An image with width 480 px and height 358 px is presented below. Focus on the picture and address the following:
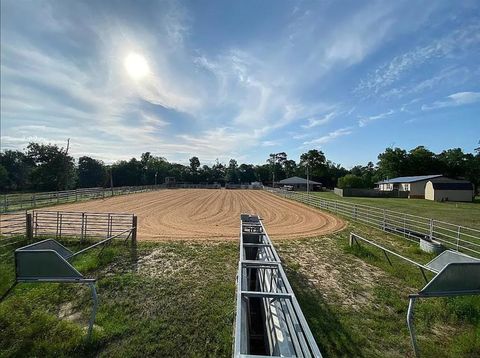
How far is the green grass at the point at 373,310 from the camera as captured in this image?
181 inches

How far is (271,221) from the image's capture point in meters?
18.6

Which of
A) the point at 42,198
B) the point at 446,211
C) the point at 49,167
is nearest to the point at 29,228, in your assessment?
the point at 42,198

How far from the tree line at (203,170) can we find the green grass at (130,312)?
1489 inches

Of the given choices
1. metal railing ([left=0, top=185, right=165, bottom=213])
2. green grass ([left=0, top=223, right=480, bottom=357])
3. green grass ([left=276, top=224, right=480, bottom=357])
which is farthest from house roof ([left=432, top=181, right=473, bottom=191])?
metal railing ([left=0, top=185, right=165, bottom=213])

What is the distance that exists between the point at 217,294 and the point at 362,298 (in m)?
3.60

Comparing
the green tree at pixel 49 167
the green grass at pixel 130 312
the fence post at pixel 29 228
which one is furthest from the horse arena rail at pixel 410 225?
the green tree at pixel 49 167

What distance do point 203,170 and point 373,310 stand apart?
97.6 m

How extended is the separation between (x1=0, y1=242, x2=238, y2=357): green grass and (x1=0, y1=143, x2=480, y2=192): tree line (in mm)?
37830

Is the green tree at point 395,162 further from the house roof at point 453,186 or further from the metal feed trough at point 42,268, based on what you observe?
the metal feed trough at point 42,268

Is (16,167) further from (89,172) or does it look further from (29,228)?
(29,228)

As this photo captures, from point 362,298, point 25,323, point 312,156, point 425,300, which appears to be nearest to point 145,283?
point 25,323

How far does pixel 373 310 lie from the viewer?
586 centimetres

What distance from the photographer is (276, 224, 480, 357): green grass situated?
4.60 m

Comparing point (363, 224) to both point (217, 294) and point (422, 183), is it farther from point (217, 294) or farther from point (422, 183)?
point (422, 183)
